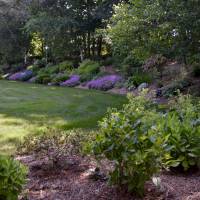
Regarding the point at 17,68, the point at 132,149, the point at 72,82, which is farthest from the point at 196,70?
the point at 17,68

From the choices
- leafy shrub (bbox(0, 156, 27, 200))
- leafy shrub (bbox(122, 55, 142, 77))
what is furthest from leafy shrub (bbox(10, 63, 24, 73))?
leafy shrub (bbox(0, 156, 27, 200))

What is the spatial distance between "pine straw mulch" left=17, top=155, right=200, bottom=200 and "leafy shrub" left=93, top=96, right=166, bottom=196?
187mm

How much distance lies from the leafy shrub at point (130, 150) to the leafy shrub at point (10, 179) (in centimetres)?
75

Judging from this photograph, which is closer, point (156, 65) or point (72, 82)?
point (156, 65)

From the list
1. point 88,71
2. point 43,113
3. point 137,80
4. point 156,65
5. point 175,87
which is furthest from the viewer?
point 88,71

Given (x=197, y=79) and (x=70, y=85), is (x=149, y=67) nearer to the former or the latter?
(x=197, y=79)

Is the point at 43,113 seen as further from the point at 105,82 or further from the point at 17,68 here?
the point at 17,68

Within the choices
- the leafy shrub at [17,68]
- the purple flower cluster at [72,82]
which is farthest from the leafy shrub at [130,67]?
the leafy shrub at [17,68]

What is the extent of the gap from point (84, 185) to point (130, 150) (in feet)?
2.80

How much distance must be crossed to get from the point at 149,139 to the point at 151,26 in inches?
301

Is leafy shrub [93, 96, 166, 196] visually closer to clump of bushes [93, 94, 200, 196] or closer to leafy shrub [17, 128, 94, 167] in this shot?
clump of bushes [93, 94, 200, 196]

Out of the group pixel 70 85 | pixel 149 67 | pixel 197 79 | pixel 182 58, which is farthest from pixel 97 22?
pixel 182 58

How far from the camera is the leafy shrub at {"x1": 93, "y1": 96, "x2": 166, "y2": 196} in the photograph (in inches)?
136

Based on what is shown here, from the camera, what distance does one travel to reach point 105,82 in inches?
720
